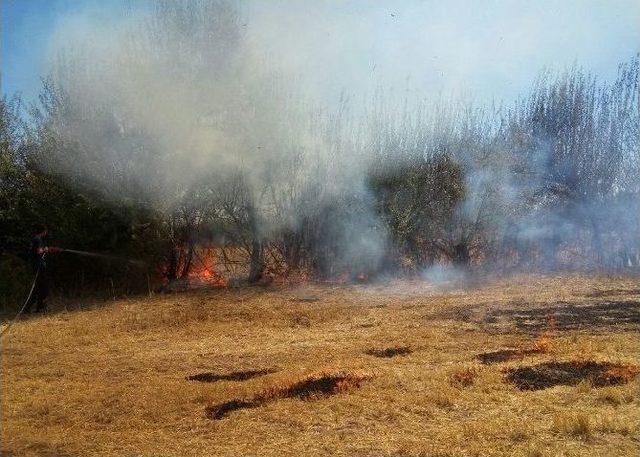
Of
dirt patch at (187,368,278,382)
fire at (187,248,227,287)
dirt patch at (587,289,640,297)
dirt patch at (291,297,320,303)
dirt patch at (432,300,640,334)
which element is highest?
fire at (187,248,227,287)

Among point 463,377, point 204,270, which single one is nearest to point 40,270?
point 204,270

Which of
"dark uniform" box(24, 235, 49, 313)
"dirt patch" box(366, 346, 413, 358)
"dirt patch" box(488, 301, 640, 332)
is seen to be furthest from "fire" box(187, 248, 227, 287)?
"dirt patch" box(366, 346, 413, 358)

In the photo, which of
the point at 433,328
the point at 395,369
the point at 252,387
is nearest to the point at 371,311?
the point at 433,328

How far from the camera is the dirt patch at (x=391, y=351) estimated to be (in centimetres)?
676

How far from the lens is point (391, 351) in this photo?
272 inches

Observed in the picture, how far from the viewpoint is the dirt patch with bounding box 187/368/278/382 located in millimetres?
6062

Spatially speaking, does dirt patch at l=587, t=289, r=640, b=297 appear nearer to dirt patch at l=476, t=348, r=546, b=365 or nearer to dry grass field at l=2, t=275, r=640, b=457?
dry grass field at l=2, t=275, r=640, b=457

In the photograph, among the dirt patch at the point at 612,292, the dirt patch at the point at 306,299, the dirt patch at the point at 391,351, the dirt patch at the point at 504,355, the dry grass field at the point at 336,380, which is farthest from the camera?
the dirt patch at the point at 306,299

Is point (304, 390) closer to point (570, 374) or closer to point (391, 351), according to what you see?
point (391, 351)

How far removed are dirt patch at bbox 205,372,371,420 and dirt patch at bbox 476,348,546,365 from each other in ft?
4.81

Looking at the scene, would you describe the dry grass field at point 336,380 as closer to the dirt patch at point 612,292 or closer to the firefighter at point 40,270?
the dirt patch at point 612,292

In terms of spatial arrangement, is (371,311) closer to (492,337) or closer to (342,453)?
(492,337)

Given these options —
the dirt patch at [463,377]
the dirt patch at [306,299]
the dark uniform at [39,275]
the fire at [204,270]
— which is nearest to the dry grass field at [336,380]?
the dirt patch at [463,377]

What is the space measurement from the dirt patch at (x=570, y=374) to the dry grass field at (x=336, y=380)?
0.08ft
